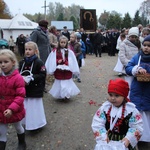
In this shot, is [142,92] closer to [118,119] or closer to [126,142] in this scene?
[118,119]

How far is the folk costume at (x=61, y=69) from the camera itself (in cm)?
673

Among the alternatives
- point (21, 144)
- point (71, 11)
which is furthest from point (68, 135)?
point (71, 11)

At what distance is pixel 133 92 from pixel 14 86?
72.0 inches

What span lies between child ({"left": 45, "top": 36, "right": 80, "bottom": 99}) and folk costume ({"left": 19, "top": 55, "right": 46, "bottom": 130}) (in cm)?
200

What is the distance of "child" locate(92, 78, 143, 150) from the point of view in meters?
2.87

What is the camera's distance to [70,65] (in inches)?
267

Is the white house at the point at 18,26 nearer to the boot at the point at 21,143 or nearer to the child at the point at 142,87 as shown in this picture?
the boot at the point at 21,143

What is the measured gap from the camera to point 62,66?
6660mm

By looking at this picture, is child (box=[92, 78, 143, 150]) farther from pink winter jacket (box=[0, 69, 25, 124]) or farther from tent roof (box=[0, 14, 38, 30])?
tent roof (box=[0, 14, 38, 30])

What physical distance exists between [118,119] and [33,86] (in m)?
2.16

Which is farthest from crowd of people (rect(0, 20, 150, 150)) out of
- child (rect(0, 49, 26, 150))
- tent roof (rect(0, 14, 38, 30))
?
tent roof (rect(0, 14, 38, 30))

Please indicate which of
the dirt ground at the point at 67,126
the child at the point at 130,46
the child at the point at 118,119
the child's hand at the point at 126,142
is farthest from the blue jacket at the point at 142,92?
the child at the point at 130,46

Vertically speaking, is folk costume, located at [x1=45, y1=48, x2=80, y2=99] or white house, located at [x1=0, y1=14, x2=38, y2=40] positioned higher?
white house, located at [x1=0, y1=14, x2=38, y2=40]

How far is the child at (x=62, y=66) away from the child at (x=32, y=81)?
1973 millimetres
